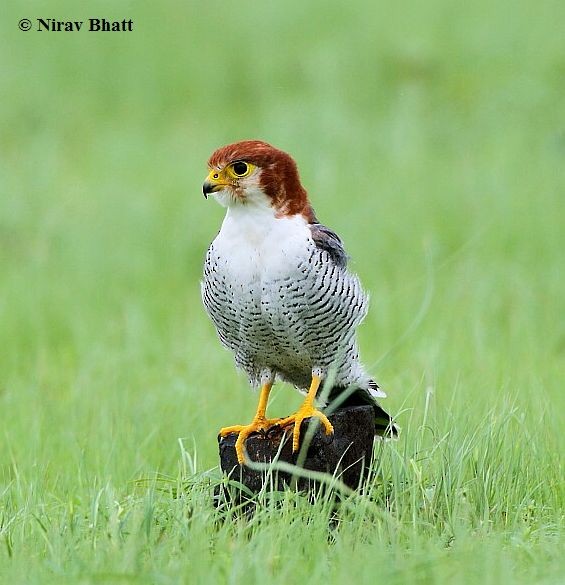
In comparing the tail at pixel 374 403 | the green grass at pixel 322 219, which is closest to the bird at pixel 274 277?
the tail at pixel 374 403

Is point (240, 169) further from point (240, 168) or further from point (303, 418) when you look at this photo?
point (303, 418)

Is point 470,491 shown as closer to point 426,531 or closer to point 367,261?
point 426,531

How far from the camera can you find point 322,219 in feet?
32.0

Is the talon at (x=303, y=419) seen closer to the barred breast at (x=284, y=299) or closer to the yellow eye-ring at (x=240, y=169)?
the barred breast at (x=284, y=299)

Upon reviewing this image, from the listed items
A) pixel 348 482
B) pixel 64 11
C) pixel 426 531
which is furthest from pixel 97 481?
pixel 64 11

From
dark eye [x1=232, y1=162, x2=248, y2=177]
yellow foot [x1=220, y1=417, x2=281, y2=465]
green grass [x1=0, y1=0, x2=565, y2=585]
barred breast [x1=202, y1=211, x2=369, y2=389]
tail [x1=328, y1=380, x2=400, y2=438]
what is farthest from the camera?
tail [x1=328, y1=380, x2=400, y2=438]

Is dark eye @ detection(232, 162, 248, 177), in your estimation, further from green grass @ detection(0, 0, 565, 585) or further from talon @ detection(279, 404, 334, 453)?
talon @ detection(279, 404, 334, 453)

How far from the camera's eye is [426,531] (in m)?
4.18

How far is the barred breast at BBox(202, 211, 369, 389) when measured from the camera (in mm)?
4305

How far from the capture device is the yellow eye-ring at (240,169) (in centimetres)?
440

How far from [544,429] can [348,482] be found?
1.07 m

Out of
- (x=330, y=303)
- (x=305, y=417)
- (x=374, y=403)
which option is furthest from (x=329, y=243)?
(x=374, y=403)

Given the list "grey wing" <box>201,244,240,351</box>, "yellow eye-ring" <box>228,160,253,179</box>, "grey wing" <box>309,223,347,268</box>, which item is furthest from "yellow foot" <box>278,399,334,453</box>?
"yellow eye-ring" <box>228,160,253,179</box>

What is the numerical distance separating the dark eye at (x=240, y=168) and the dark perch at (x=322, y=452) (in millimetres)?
942
